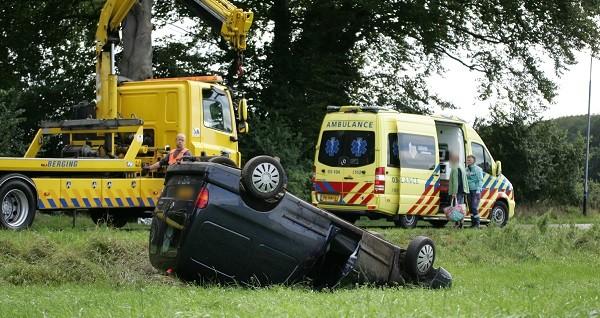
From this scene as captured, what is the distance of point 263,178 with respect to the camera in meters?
10.5

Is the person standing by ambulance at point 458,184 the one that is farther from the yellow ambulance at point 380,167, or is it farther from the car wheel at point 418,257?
Answer: the car wheel at point 418,257

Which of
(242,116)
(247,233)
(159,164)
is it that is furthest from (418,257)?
(242,116)

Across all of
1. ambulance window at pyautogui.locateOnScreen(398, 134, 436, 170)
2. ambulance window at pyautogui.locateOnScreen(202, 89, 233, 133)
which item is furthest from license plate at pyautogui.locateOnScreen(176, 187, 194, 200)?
ambulance window at pyautogui.locateOnScreen(398, 134, 436, 170)

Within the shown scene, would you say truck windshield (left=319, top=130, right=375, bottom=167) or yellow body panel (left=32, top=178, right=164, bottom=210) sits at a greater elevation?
truck windshield (left=319, top=130, right=375, bottom=167)

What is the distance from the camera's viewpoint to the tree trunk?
25812mm

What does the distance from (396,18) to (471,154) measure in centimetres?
946

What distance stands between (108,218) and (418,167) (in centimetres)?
730

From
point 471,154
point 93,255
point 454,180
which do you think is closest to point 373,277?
point 93,255

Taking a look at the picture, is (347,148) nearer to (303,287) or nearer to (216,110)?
(216,110)

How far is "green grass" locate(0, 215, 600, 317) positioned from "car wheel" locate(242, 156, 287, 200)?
106 centimetres

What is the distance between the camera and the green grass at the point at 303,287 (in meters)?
7.62

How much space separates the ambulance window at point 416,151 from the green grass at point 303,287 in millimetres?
2727

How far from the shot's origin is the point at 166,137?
2012 cm

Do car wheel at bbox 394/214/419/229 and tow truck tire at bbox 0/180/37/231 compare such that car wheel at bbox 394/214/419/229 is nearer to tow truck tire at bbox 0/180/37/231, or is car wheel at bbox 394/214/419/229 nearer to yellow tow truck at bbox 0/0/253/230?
yellow tow truck at bbox 0/0/253/230
